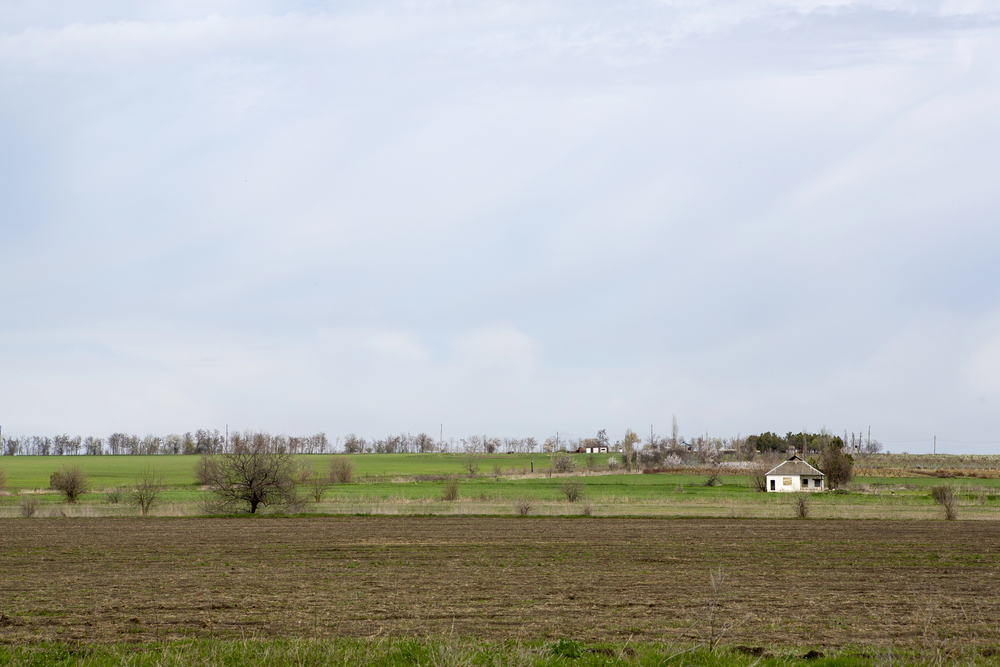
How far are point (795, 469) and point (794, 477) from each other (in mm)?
921

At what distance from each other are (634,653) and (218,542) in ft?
77.7

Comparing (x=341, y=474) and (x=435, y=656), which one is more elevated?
(x=435, y=656)

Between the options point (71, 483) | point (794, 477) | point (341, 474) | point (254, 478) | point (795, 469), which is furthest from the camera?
point (341, 474)

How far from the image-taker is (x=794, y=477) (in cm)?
7969

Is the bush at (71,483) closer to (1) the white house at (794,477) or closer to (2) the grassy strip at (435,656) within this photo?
(2) the grassy strip at (435,656)

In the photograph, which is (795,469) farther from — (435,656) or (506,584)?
(435,656)

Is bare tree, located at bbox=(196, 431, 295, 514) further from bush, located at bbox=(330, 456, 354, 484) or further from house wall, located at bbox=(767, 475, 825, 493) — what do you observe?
house wall, located at bbox=(767, 475, 825, 493)

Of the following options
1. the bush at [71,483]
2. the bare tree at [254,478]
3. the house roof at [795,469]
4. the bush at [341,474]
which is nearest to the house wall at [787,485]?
the house roof at [795,469]

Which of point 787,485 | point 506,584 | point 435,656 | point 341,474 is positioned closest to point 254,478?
point 506,584

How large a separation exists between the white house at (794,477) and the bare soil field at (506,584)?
4448 cm

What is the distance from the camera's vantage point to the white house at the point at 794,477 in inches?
3123

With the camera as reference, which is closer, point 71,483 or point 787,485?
point 71,483

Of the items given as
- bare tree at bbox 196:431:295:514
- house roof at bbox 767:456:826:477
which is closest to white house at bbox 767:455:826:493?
house roof at bbox 767:456:826:477

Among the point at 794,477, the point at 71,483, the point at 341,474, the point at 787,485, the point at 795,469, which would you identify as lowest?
the point at 341,474
